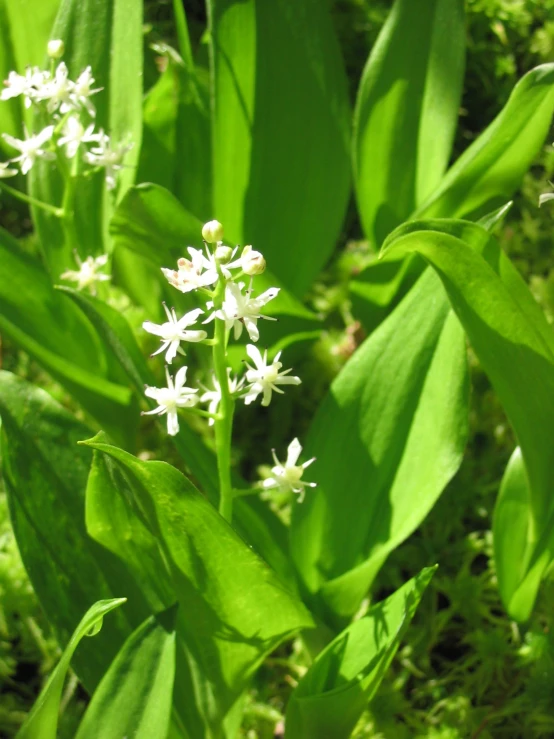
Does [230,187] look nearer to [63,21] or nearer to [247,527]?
[63,21]

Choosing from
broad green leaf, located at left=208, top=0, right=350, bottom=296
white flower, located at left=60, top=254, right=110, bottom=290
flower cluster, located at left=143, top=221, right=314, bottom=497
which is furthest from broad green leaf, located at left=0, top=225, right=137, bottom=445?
flower cluster, located at left=143, top=221, right=314, bottom=497

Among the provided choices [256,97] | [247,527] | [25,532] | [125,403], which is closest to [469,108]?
[256,97]

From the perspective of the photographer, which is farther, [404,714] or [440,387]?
[404,714]

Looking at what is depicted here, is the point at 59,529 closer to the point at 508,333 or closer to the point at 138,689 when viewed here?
the point at 138,689

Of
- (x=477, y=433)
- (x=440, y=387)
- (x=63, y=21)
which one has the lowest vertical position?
(x=477, y=433)

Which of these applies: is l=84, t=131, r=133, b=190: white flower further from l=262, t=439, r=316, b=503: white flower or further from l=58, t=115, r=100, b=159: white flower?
l=262, t=439, r=316, b=503: white flower

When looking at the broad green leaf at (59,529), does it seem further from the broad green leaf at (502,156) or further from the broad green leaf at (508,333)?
the broad green leaf at (502,156)
